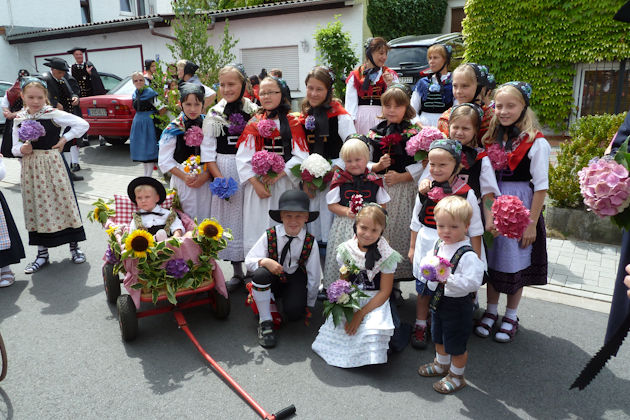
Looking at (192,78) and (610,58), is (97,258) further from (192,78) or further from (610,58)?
(610,58)

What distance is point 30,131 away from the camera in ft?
16.4

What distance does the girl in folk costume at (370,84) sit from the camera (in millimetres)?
5395

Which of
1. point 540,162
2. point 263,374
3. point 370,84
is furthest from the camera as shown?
point 370,84

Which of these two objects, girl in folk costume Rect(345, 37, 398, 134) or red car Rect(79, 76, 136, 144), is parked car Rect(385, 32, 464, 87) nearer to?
girl in folk costume Rect(345, 37, 398, 134)

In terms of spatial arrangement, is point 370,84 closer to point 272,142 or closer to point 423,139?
point 272,142

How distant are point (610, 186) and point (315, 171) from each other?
8.17 ft

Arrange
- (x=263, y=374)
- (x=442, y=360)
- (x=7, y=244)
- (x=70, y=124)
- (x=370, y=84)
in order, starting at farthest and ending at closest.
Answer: (x=370, y=84)
(x=70, y=124)
(x=7, y=244)
(x=263, y=374)
(x=442, y=360)

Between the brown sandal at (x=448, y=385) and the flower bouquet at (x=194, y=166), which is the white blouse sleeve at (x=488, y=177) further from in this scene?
the flower bouquet at (x=194, y=166)

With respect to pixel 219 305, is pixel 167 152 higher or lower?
higher

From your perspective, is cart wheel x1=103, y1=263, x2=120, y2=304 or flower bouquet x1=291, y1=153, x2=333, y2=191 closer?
flower bouquet x1=291, y1=153, x2=333, y2=191

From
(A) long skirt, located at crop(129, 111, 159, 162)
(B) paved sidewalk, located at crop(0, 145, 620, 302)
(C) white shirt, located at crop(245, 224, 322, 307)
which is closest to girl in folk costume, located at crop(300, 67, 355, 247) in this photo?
(C) white shirt, located at crop(245, 224, 322, 307)

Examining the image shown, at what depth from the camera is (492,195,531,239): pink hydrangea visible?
3.07 metres

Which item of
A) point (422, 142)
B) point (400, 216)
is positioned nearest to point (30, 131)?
point (400, 216)

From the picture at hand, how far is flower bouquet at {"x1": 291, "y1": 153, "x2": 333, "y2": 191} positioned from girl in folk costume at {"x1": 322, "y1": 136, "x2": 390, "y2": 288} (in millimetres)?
114
